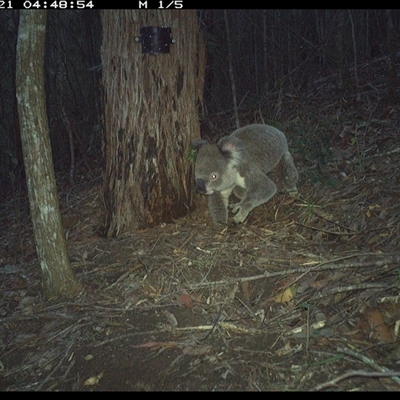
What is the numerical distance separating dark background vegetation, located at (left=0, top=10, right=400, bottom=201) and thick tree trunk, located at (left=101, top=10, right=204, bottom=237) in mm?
2866

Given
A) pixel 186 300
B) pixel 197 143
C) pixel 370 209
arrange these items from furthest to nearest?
1. pixel 197 143
2. pixel 370 209
3. pixel 186 300

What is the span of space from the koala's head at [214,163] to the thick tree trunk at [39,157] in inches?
65.6

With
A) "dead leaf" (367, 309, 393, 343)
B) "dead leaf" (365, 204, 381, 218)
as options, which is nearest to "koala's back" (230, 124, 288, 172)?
"dead leaf" (365, 204, 381, 218)

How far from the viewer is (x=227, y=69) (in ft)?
37.6

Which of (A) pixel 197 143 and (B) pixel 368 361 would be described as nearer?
(B) pixel 368 361

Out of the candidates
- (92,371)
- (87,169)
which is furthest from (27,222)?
(92,371)

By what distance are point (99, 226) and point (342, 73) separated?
5486 mm

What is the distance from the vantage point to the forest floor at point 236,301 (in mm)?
2949

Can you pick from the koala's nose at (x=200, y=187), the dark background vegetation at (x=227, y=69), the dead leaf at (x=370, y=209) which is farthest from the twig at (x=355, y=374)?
the dark background vegetation at (x=227, y=69)

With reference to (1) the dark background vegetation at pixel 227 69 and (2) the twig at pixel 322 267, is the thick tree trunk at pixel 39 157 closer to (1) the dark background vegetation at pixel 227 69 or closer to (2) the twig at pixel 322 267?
(2) the twig at pixel 322 267

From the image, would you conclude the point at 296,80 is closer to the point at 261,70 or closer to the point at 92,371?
the point at 261,70

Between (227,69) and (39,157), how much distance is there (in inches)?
327

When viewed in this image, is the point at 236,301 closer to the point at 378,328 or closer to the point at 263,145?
the point at 378,328

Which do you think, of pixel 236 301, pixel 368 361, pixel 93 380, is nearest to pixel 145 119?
pixel 236 301
